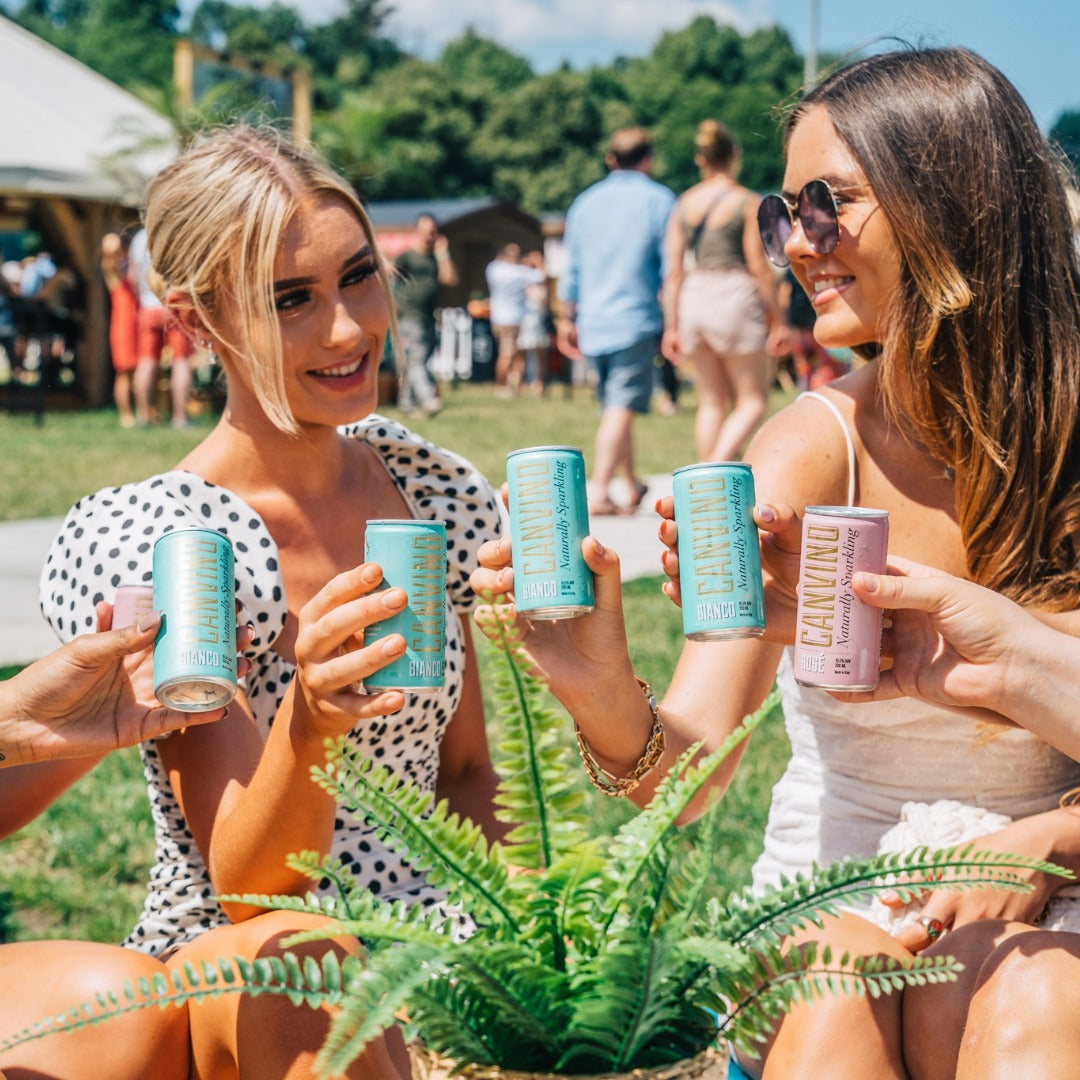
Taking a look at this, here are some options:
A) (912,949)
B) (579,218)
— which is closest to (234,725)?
(912,949)

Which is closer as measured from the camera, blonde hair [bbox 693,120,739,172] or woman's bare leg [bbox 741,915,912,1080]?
woman's bare leg [bbox 741,915,912,1080]

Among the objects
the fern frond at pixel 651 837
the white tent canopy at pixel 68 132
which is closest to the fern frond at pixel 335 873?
the fern frond at pixel 651 837

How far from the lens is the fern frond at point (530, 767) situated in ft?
4.29

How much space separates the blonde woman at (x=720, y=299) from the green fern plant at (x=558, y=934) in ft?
23.2

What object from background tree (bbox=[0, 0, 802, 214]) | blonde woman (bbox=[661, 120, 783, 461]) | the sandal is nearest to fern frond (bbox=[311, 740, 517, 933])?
blonde woman (bbox=[661, 120, 783, 461])

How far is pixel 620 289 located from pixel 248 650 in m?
7.09

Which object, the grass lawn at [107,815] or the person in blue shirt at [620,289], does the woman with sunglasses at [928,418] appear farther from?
the person in blue shirt at [620,289]

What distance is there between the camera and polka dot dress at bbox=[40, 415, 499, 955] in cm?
210

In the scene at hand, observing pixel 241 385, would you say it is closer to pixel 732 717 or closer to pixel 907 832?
pixel 732 717

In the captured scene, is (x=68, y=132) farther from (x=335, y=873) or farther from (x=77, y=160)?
(x=335, y=873)

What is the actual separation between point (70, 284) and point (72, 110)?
6.67ft

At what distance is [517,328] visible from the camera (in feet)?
72.0

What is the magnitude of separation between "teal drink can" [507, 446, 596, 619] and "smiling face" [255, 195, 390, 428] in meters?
0.86

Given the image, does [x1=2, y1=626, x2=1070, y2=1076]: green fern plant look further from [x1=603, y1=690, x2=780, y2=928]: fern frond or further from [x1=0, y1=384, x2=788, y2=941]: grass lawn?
[x1=0, y1=384, x2=788, y2=941]: grass lawn
